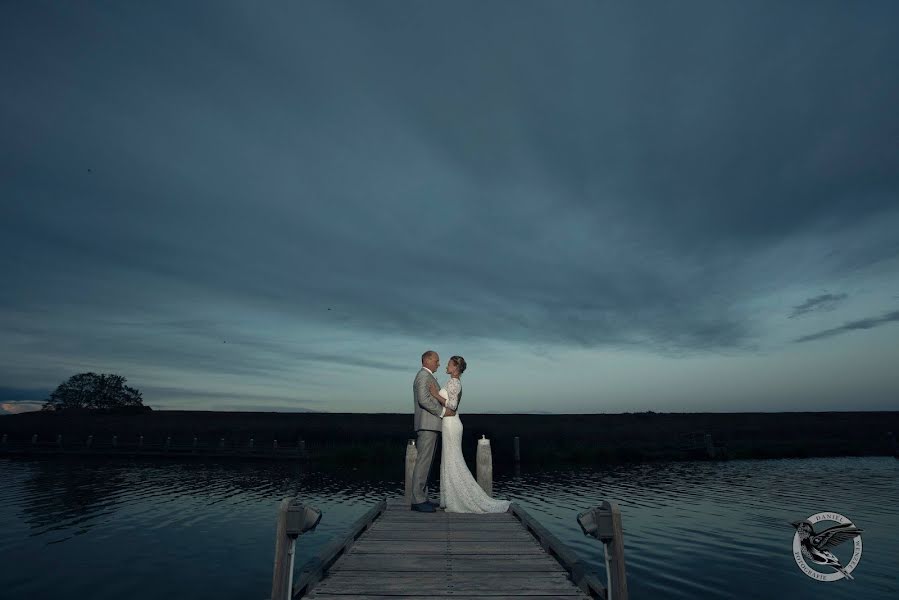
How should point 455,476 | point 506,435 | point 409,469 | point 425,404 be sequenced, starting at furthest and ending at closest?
point 506,435 < point 409,469 < point 455,476 < point 425,404

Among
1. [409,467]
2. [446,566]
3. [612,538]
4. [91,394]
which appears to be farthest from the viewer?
[91,394]

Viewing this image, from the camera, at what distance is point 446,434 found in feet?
32.9

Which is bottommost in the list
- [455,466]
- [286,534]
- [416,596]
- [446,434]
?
[416,596]

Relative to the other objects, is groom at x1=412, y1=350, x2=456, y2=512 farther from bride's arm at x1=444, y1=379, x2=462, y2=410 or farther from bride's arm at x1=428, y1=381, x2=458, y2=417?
bride's arm at x1=444, y1=379, x2=462, y2=410

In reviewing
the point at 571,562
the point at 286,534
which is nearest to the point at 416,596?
the point at 286,534

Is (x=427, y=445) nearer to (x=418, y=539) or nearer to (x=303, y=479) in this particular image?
(x=418, y=539)

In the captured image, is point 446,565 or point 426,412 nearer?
point 446,565

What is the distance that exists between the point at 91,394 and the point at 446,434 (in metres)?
98.2

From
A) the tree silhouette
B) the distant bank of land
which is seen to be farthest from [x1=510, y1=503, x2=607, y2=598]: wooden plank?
the tree silhouette

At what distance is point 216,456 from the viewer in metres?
48.4

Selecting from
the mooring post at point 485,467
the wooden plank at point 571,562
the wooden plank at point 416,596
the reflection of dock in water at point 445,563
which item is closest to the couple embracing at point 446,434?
the reflection of dock in water at point 445,563

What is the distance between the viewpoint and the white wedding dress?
9.97m

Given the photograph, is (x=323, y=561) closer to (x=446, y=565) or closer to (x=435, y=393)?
(x=446, y=565)

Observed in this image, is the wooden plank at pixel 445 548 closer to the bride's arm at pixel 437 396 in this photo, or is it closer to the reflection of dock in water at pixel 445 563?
the reflection of dock in water at pixel 445 563
